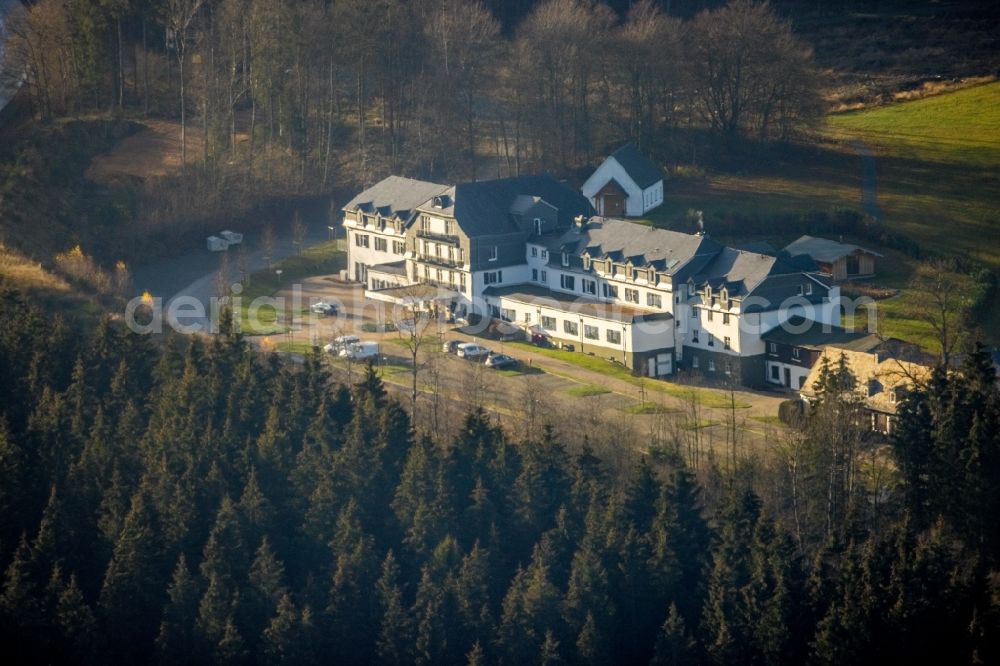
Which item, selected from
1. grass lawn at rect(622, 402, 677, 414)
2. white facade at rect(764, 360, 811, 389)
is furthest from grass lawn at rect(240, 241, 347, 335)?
white facade at rect(764, 360, 811, 389)

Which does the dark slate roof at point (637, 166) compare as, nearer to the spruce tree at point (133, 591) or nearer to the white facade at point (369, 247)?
the white facade at point (369, 247)

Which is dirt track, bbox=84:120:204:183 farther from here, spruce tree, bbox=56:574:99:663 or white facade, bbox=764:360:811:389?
spruce tree, bbox=56:574:99:663

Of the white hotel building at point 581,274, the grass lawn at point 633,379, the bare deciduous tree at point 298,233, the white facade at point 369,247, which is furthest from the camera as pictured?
the bare deciduous tree at point 298,233

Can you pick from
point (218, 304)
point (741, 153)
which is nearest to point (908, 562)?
point (218, 304)

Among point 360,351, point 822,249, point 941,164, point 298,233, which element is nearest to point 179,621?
point 360,351

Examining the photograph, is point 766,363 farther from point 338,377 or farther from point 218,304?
point 218,304

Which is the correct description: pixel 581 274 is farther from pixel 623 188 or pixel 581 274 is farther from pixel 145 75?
pixel 145 75

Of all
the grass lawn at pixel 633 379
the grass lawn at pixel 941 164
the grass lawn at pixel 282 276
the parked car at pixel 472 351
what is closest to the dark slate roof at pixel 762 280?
the grass lawn at pixel 633 379
